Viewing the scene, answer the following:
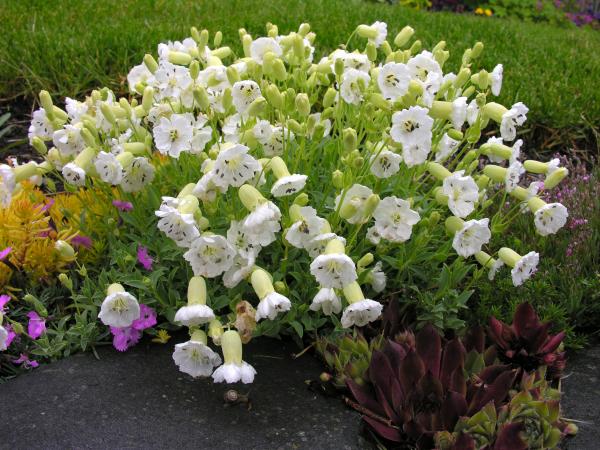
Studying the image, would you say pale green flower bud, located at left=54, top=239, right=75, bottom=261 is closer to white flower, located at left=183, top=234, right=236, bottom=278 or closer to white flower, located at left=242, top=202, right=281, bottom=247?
white flower, located at left=183, top=234, right=236, bottom=278

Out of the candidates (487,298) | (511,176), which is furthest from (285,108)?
(487,298)

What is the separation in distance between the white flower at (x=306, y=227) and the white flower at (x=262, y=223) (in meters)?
0.06

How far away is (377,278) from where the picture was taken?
2670mm

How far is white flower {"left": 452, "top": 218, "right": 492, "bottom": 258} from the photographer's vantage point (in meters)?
2.50

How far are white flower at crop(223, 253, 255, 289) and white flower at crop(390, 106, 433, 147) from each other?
642 millimetres

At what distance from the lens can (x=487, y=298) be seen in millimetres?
2998

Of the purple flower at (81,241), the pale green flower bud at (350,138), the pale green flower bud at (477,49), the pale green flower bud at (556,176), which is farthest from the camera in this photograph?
the purple flower at (81,241)

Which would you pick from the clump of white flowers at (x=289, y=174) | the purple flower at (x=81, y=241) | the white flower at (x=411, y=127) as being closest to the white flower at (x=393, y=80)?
the clump of white flowers at (x=289, y=174)

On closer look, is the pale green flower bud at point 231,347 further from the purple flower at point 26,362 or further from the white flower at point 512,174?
the white flower at point 512,174

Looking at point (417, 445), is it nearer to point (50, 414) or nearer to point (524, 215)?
point (50, 414)

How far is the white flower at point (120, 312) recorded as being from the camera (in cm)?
248

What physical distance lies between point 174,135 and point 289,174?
44 cm

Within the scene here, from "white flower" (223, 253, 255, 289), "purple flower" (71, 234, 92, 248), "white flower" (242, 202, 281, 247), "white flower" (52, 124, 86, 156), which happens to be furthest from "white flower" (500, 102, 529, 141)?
"purple flower" (71, 234, 92, 248)

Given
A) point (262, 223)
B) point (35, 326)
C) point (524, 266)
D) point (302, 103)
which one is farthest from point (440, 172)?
point (35, 326)
